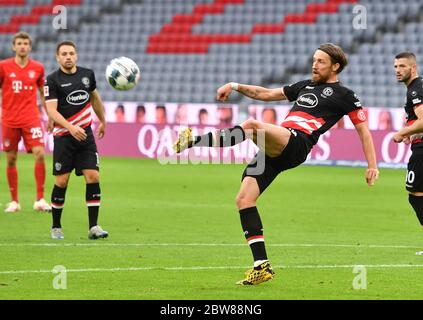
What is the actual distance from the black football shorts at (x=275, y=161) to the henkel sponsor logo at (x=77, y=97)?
12.3 ft

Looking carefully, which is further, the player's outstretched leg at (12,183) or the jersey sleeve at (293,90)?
the player's outstretched leg at (12,183)

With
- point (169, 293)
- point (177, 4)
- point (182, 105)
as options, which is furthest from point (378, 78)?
point (169, 293)

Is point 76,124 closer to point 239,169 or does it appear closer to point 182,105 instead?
point 239,169

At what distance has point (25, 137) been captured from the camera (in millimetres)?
15289

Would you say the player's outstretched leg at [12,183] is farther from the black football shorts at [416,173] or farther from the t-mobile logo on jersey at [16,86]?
the black football shorts at [416,173]

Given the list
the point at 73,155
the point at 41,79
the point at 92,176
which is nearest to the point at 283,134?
the point at 92,176

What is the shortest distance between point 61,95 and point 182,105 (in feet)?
48.8

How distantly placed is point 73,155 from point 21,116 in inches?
132

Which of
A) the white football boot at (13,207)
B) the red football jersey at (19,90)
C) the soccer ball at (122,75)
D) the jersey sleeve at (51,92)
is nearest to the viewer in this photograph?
the soccer ball at (122,75)

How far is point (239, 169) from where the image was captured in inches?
969

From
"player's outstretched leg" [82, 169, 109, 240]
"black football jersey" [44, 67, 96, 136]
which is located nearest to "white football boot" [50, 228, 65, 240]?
"player's outstretched leg" [82, 169, 109, 240]

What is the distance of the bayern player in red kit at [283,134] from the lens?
8562 millimetres

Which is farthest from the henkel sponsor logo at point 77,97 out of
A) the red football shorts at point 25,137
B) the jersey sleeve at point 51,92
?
the red football shorts at point 25,137

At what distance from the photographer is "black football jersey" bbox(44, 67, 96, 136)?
12.2 meters
